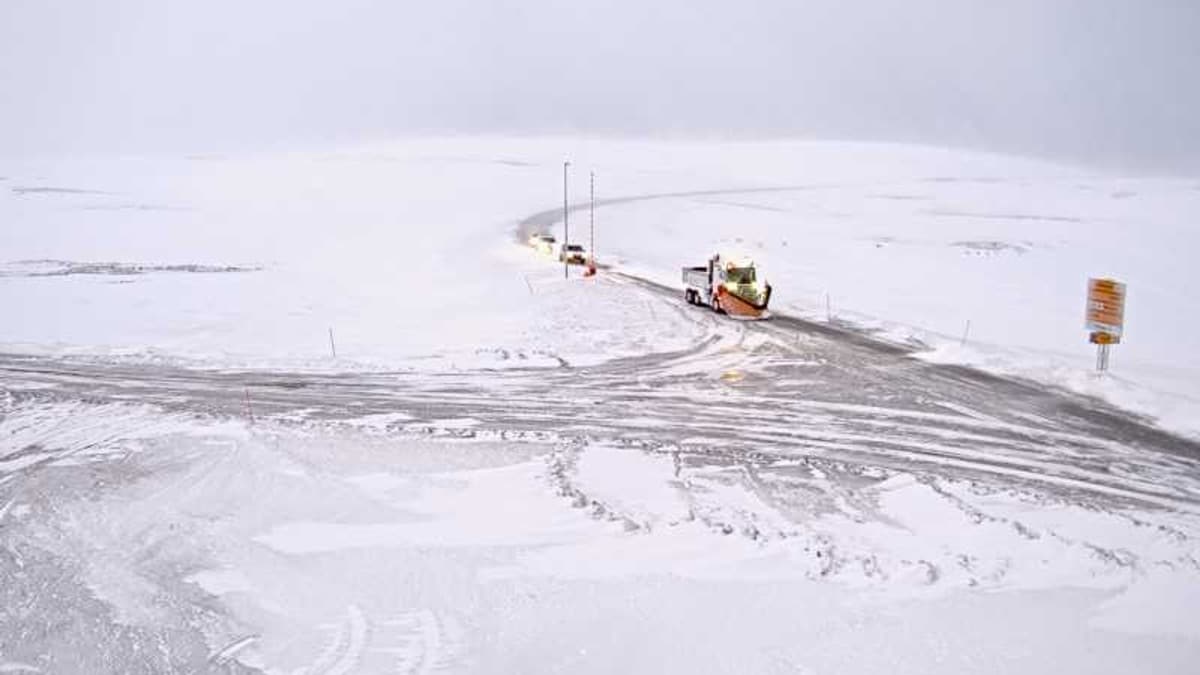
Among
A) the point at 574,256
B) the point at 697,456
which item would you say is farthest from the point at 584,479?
the point at 574,256

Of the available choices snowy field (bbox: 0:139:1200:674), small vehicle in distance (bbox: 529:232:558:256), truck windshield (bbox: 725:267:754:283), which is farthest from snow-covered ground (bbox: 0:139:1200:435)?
truck windshield (bbox: 725:267:754:283)

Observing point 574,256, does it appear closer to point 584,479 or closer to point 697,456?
point 697,456

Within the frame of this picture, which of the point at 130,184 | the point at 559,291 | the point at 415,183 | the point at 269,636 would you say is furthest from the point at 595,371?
the point at 130,184

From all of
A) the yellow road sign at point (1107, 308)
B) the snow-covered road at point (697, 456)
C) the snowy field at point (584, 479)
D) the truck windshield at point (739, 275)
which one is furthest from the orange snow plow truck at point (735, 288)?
the yellow road sign at point (1107, 308)

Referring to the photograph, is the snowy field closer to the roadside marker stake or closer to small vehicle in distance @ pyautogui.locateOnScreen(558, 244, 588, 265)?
the roadside marker stake

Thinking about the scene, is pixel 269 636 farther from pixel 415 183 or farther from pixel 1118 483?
pixel 415 183
